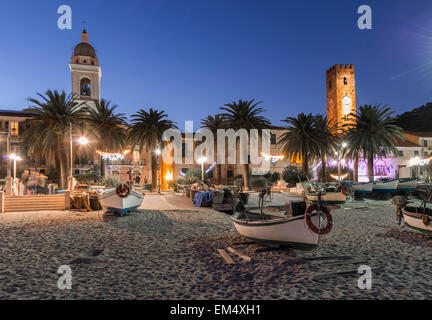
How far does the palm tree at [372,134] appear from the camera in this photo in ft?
102

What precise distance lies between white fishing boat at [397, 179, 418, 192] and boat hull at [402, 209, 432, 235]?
18266 mm

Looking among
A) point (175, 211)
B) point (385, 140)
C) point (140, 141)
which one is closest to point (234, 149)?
point (140, 141)

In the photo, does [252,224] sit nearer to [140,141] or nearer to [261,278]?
[261,278]

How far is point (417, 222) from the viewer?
1031cm

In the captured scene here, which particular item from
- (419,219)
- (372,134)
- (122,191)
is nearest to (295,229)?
(419,219)

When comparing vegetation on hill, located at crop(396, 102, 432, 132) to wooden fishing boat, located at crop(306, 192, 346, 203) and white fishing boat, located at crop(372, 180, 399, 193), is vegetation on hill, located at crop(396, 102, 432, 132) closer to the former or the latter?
white fishing boat, located at crop(372, 180, 399, 193)

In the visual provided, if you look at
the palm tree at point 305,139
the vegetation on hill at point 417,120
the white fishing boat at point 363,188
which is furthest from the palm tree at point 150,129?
the vegetation on hill at point 417,120

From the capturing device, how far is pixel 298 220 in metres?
7.75

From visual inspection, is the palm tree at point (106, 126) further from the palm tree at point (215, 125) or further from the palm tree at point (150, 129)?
the palm tree at point (215, 125)

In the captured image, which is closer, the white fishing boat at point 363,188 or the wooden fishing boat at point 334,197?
the wooden fishing boat at point 334,197

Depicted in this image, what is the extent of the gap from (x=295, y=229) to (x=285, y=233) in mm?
343

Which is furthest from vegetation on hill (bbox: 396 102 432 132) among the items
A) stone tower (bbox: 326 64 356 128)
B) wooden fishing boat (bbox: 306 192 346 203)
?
wooden fishing boat (bbox: 306 192 346 203)

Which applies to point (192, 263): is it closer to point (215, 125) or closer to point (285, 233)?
point (285, 233)

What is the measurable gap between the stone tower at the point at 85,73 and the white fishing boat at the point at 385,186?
43.3 m
